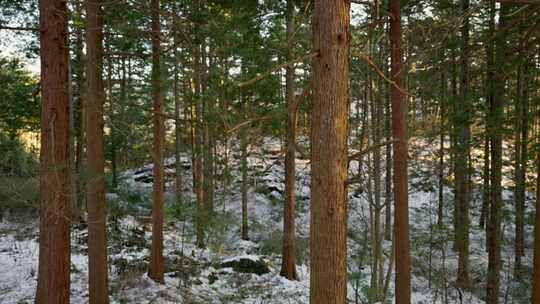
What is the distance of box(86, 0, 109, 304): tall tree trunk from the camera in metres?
6.61

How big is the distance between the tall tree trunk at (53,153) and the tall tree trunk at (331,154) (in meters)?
4.04

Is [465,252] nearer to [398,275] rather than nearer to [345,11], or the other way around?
[398,275]

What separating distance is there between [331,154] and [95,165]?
5038 millimetres

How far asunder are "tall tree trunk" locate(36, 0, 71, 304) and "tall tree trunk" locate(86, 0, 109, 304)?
2.62 feet

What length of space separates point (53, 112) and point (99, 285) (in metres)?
3.17

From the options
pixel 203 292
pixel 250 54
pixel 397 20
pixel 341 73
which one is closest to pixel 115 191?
pixel 203 292

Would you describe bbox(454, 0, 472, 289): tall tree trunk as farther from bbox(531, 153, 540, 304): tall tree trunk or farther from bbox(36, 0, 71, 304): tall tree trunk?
bbox(36, 0, 71, 304): tall tree trunk

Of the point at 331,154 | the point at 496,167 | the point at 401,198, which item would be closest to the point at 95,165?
the point at 331,154

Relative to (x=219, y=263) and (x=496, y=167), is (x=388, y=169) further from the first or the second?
(x=219, y=263)

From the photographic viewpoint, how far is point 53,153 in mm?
5633

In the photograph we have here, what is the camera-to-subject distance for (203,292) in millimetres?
10320

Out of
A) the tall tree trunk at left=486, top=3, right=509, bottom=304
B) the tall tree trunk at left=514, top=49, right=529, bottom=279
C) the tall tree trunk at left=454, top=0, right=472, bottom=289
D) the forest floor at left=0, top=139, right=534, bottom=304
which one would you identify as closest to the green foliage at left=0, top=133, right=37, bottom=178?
the forest floor at left=0, top=139, right=534, bottom=304

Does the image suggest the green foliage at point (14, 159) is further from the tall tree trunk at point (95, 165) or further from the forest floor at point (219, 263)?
the tall tree trunk at point (95, 165)

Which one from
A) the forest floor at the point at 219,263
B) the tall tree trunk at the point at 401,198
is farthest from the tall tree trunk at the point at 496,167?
the tall tree trunk at the point at 401,198
